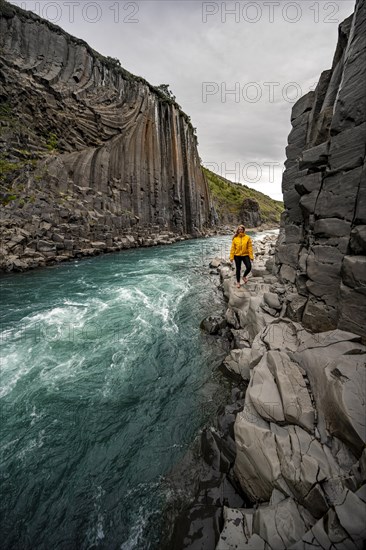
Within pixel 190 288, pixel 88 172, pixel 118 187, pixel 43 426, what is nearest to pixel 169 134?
pixel 118 187

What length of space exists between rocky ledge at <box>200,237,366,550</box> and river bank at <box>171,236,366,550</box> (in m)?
0.01

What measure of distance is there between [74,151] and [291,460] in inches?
1416

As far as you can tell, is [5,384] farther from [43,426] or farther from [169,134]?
[169,134]

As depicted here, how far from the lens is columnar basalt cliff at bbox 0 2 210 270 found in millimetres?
21734

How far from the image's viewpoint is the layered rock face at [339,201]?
4.32 meters

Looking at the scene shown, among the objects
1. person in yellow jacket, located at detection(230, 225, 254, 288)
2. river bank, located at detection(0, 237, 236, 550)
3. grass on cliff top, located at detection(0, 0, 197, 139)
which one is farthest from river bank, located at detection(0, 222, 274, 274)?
grass on cliff top, located at detection(0, 0, 197, 139)

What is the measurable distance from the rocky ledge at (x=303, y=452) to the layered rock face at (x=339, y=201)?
814 mm

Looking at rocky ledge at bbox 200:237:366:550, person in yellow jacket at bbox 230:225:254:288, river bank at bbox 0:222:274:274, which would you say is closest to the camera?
rocky ledge at bbox 200:237:366:550

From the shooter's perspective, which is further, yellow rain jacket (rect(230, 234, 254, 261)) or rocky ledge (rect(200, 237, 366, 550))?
yellow rain jacket (rect(230, 234, 254, 261))

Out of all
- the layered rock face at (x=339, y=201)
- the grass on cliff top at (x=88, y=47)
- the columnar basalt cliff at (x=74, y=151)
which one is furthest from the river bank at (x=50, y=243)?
the grass on cliff top at (x=88, y=47)

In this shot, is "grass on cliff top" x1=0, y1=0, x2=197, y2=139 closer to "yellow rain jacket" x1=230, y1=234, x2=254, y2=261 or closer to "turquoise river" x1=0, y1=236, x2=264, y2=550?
"turquoise river" x1=0, y1=236, x2=264, y2=550

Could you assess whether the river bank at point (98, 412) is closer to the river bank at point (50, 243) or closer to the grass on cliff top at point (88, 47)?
the river bank at point (50, 243)

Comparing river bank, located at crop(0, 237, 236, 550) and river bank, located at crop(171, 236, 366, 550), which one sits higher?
river bank, located at crop(171, 236, 366, 550)

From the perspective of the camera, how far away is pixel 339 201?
496cm
